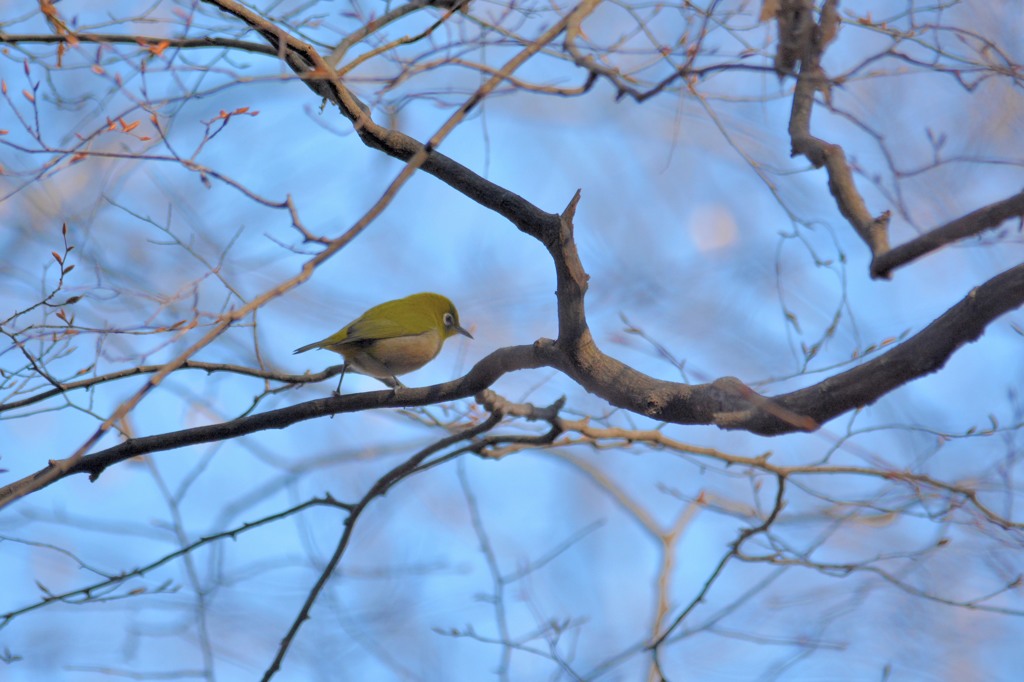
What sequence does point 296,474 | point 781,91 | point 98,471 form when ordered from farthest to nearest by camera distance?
1. point 296,474
2. point 781,91
3. point 98,471

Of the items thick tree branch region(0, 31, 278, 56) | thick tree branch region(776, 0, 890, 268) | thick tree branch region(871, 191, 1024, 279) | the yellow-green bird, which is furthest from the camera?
the yellow-green bird

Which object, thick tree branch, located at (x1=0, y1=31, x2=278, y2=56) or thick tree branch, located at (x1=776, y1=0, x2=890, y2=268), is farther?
thick tree branch, located at (x1=0, y1=31, x2=278, y2=56)

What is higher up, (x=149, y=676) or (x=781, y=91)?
(x=781, y=91)

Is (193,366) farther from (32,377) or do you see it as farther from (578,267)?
(578,267)

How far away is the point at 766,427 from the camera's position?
252 centimetres

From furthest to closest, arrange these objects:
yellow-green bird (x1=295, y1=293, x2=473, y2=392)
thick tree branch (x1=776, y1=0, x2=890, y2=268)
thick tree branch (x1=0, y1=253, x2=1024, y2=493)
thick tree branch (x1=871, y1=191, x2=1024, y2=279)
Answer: yellow-green bird (x1=295, y1=293, x2=473, y2=392) < thick tree branch (x1=776, y1=0, x2=890, y2=268) < thick tree branch (x1=0, y1=253, x2=1024, y2=493) < thick tree branch (x1=871, y1=191, x2=1024, y2=279)

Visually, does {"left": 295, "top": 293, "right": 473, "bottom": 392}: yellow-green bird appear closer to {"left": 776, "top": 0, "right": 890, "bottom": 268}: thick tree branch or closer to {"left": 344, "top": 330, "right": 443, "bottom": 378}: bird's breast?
{"left": 344, "top": 330, "right": 443, "bottom": 378}: bird's breast

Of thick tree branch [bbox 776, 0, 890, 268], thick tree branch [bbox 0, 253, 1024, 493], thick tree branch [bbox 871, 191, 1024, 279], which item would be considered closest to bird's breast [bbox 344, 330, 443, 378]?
thick tree branch [bbox 0, 253, 1024, 493]

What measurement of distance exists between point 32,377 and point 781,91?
3.53 metres

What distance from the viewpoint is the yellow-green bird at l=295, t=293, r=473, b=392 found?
4.98 m

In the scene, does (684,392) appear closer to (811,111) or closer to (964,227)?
(964,227)

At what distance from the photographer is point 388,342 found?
5.00 m

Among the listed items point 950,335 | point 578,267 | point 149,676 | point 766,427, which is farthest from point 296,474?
point 950,335

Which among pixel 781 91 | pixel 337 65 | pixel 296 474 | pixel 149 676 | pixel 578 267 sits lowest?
pixel 149 676
